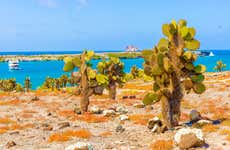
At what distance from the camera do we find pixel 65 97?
52.3 metres

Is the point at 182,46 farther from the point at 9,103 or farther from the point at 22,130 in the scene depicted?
the point at 9,103

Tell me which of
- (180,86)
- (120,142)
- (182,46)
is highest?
(182,46)

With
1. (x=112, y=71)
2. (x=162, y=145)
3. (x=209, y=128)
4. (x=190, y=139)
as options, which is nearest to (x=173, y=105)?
(x=209, y=128)

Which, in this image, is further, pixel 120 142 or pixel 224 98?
pixel 224 98

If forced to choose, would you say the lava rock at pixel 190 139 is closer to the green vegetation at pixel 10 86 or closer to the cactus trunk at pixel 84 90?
the cactus trunk at pixel 84 90

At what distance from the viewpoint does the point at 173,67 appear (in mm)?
23938

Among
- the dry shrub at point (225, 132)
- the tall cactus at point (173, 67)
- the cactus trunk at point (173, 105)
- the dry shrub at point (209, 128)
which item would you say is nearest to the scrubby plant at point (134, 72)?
the tall cactus at point (173, 67)

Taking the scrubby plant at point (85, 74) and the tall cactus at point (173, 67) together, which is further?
the scrubby plant at point (85, 74)

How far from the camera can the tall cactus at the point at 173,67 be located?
23.9 m

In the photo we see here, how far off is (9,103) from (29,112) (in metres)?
9.87

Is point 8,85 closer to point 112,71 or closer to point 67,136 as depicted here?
point 112,71

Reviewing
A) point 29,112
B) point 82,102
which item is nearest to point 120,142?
point 82,102

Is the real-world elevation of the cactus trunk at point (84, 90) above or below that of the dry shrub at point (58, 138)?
above

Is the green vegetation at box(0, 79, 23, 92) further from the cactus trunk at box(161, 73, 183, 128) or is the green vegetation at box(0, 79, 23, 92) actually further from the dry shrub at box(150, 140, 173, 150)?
the dry shrub at box(150, 140, 173, 150)
